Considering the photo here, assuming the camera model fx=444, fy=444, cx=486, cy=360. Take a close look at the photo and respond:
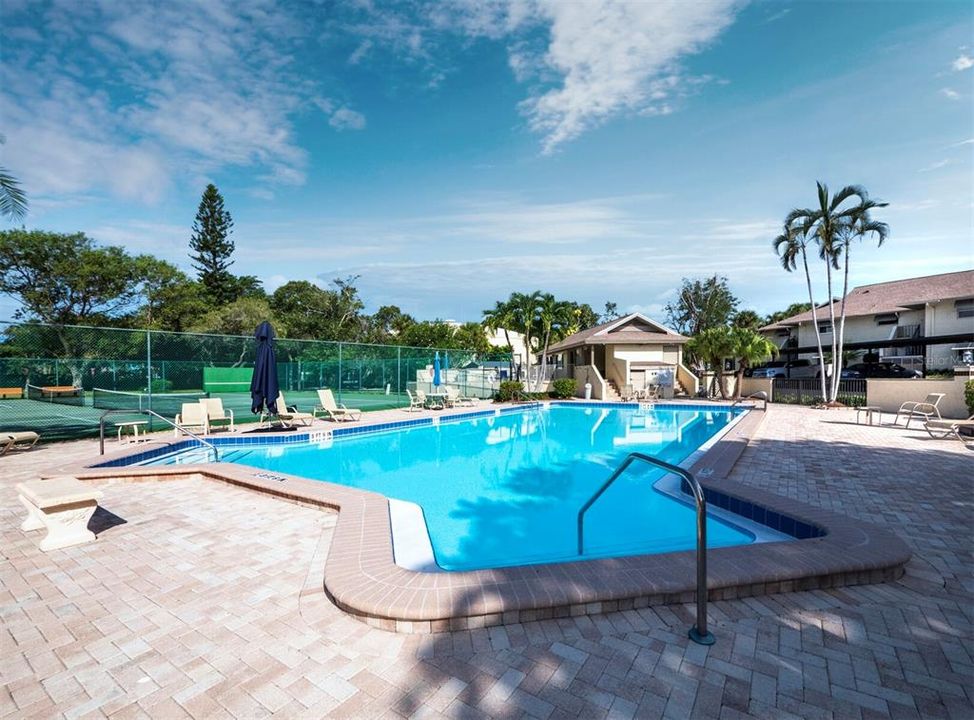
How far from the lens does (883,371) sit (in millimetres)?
25562

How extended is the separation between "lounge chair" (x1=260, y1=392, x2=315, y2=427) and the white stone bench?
22.9 ft

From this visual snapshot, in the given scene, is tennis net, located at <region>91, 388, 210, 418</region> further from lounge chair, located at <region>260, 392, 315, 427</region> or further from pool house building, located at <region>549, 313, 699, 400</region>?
pool house building, located at <region>549, 313, 699, 400</region>

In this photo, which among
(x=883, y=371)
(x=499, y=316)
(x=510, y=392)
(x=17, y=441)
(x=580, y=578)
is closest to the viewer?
(x=580, y=578)

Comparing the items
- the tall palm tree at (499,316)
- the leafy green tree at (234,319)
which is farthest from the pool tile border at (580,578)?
the leafy green tree at (234,319)

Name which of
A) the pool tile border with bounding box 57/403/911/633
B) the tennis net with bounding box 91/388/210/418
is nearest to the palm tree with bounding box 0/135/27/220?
the tennis net with bounding box 91/388/210/418

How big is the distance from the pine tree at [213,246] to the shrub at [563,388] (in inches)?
1318

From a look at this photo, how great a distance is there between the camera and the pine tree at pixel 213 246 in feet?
133

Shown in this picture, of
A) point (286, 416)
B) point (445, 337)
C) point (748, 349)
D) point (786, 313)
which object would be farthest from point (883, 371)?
point (445, 337)

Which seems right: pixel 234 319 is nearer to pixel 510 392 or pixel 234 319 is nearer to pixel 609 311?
pixel 510 392

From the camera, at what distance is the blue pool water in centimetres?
525

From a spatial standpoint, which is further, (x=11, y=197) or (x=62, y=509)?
(x=11, y=197)

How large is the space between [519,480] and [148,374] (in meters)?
9.31

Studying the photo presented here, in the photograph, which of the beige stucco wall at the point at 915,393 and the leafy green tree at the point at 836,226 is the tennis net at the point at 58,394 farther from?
the beige stucco wall at the point at 915,393

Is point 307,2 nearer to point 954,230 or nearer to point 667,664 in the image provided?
point 667,664
